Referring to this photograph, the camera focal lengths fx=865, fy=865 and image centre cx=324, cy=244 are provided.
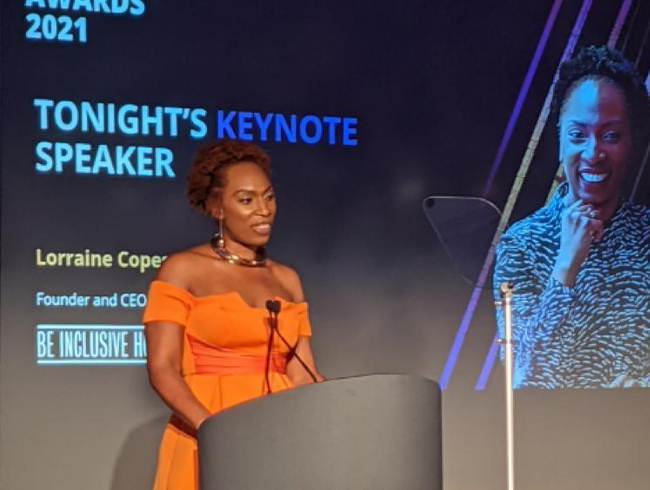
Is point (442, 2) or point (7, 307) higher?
point (442, 2)

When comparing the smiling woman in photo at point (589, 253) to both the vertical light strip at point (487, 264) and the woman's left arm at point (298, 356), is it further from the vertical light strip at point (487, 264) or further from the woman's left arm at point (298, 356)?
the woman's left arm at point (298, 356)

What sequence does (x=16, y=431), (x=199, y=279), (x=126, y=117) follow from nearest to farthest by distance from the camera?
(x=199, y=279) → (x=16, y=431) → (x=126, y=117)

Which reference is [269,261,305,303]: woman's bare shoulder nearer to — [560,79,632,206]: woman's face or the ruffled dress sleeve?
the ruffled dress sleeve

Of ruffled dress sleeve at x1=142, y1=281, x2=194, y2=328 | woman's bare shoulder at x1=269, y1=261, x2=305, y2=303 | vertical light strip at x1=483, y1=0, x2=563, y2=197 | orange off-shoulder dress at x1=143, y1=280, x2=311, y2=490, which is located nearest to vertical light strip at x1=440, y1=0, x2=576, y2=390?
vertical light strip at x1=483, y1=0, x2=563, y2=197

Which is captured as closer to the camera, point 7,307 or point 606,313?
point 7,307

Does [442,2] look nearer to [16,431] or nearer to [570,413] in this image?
[570,413]

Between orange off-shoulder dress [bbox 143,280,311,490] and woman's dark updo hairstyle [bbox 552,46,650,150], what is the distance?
7.29 ft

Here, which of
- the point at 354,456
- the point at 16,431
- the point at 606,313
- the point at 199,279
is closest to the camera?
the point at 354,456

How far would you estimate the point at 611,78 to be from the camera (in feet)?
12.5

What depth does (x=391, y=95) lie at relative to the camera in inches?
139

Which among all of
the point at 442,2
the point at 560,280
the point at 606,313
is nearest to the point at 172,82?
the point at 442,2

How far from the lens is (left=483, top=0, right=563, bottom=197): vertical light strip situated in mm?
3623

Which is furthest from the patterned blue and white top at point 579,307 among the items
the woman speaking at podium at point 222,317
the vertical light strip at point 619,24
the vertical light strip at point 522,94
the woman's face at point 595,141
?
the woman speaking at podium at point 222,317

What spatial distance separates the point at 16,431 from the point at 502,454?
1.89 meters
